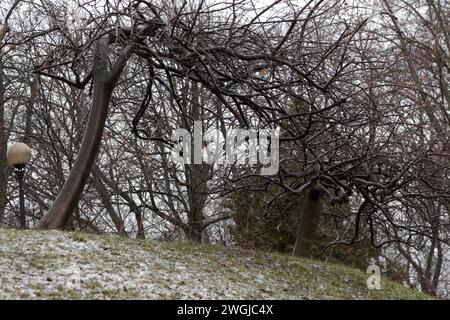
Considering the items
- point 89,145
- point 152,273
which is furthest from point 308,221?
point 152,273

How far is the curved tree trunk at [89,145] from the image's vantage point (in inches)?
359

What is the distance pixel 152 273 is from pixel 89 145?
10.5ft

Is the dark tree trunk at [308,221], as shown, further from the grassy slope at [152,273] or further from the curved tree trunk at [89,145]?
the curved tree trunk at [89,145]

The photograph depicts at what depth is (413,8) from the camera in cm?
1505

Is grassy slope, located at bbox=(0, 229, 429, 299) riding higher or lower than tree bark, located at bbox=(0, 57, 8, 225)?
lower

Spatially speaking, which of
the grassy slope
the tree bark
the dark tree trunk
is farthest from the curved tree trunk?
the tree bark

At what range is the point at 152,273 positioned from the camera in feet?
21.8

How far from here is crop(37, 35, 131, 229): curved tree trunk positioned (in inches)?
359

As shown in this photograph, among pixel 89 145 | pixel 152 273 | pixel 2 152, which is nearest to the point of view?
pixel 152 273

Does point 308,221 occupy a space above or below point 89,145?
below

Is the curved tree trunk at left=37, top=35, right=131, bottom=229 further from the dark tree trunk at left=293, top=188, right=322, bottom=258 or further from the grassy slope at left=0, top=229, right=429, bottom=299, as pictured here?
the dark tree trunk at left=293, top=188, right=322, bottom=258

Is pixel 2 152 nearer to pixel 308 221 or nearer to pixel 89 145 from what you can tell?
pixel 89 145

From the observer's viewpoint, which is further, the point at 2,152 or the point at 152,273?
the point at 2,152

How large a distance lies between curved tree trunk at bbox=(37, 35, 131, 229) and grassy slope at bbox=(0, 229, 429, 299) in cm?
100
